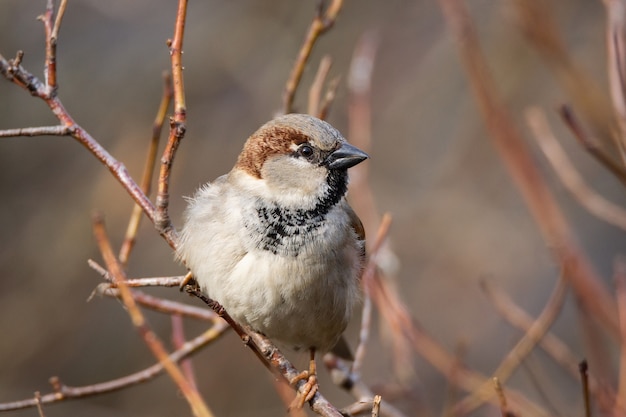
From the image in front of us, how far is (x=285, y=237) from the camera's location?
274cm

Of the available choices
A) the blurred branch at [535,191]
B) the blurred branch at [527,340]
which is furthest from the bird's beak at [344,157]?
the blurred branch at [527,340]

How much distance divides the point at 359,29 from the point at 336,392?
276 centimetres

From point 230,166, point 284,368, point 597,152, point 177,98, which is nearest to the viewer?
point 597,152

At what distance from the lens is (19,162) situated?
5801 millimetres

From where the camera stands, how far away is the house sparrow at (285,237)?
270 centimetres

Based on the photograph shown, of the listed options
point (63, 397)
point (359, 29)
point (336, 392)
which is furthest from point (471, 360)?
point (63, 397)

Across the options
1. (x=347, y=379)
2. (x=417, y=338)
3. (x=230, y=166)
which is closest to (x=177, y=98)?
(x=417, y=338)

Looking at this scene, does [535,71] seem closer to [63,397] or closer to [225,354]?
[225,354]

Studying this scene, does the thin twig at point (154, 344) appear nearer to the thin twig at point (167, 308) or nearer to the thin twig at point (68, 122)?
the thin twig at point (68, 122)

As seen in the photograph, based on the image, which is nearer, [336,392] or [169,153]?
[169,153]

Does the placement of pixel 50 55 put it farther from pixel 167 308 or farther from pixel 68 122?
pixel 167 308

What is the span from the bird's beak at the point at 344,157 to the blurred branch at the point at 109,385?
681mm

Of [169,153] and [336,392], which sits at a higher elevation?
[169,153]

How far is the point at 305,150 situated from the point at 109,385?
39.9 inches
